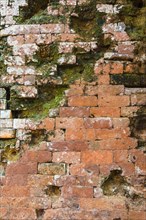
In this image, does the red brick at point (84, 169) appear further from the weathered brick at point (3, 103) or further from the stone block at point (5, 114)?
the weathered brick at point (3, 103)

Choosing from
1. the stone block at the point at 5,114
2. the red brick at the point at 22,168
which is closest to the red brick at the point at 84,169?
the red brick at the point at 22,168

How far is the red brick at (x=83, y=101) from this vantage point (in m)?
3.95

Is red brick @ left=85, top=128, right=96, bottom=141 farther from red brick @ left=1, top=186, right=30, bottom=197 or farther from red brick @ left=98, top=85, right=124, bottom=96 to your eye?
red brick @ left=1, top=186, right=30, bottom=197

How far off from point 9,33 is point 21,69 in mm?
421

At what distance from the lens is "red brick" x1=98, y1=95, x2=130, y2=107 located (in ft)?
12.9

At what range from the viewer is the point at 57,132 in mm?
3906

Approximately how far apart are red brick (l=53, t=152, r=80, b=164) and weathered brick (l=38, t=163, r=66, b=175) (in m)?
0.05

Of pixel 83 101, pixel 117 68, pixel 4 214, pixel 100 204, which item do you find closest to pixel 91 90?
pixel 83 101

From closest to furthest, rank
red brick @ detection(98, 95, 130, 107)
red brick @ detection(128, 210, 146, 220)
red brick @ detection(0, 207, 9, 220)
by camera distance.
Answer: red brick @ detection(128, 210, 146, 220)
red brick @ detection(0, 207, 9, 220)
red brick @ detection(98, 95, 130, 107)

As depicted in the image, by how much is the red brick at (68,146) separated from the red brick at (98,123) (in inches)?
7.3

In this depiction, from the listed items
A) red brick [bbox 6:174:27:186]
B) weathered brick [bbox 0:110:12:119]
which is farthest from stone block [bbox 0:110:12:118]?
red brick [bbox 6:174:27:186]

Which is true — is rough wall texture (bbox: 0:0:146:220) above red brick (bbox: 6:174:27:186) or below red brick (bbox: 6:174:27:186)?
above

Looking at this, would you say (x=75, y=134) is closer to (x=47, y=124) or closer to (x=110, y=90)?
(x=47, y=124)

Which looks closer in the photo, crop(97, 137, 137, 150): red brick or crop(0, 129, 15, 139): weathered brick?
crop(97, 137, 137, 150): red brick
